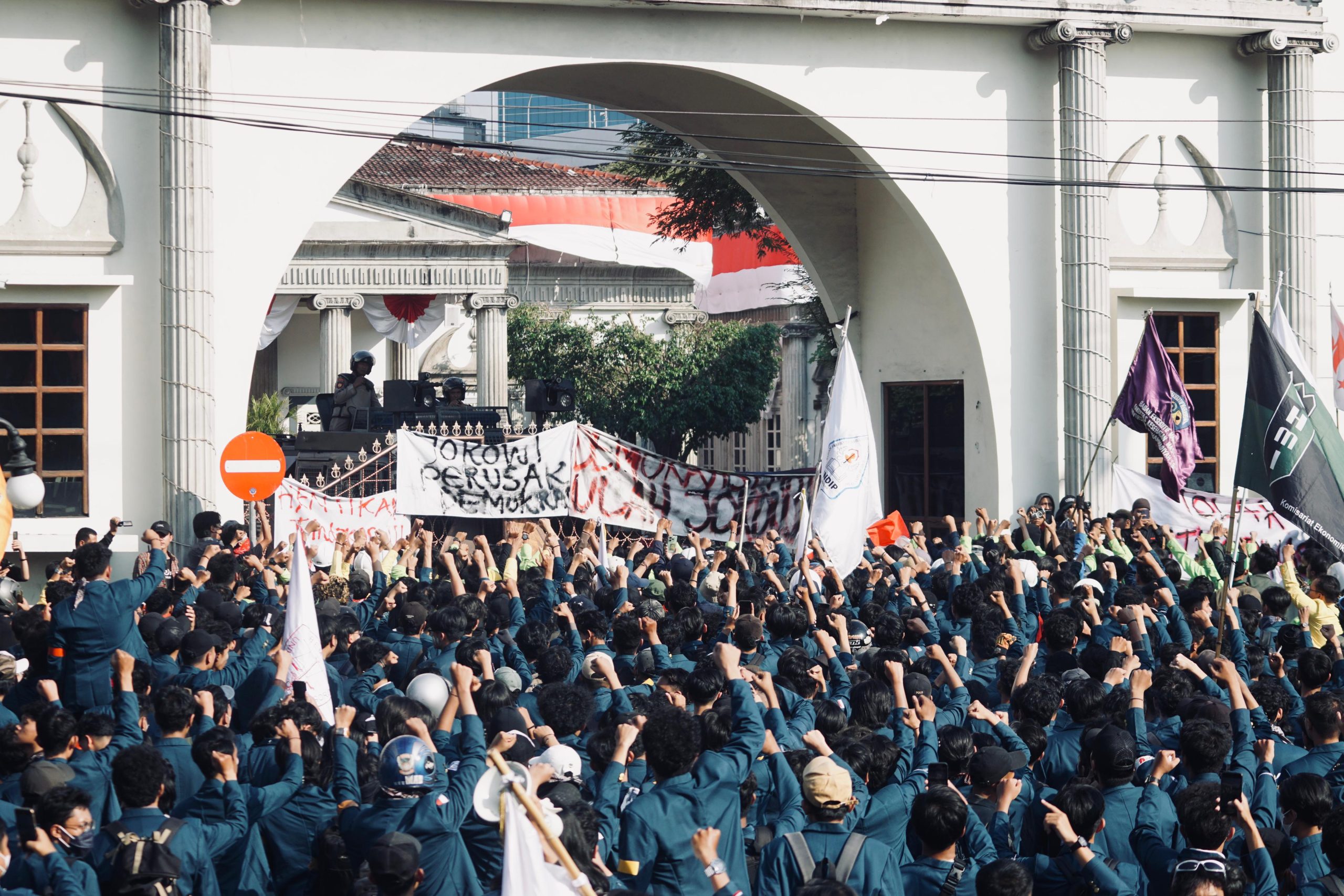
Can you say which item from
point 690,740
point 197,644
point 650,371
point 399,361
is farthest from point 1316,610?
point 399,361

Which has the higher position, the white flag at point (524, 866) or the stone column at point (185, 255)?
the stone column at point (185, 255)

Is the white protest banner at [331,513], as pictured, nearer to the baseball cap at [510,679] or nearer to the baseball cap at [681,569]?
the baseball cap at [681,569]

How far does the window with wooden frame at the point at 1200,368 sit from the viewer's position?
19.4 meters

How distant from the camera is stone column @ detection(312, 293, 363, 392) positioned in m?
34.4

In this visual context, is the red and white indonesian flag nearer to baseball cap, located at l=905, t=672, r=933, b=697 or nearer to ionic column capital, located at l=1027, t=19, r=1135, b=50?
ionic column capital, located at l=1027, t=19, r=1135, b=50

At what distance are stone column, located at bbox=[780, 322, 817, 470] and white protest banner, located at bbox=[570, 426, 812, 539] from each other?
25949 mm

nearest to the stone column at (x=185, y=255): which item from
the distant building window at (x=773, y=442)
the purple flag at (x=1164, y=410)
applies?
the purple flag at (x=1164, y=410)

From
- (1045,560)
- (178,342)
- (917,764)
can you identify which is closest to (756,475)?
(1045,560)

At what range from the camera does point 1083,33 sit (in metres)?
18.4

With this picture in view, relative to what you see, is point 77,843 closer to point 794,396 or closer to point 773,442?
point 794,396

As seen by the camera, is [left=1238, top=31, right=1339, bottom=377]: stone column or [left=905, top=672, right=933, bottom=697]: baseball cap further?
[left=1238, top=31, right=1339, bottom=377]: stone column

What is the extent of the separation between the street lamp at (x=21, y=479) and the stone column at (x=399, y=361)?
91.0 feet

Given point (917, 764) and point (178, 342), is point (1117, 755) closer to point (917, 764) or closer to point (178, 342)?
point (917, 764)

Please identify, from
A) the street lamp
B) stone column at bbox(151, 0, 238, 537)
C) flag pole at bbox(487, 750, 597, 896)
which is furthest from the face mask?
stone column at bbox(151, 0, 238, 537)
